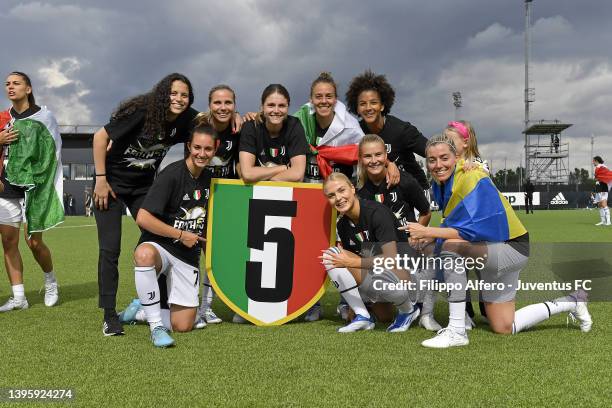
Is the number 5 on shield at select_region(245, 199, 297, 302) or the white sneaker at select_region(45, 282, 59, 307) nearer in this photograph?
the number 5 on shield at select_region(245, 199, 297, 302)

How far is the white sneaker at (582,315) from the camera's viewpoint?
361 cm

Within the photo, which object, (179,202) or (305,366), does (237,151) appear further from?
(305,366)

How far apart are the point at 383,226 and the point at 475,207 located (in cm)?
63

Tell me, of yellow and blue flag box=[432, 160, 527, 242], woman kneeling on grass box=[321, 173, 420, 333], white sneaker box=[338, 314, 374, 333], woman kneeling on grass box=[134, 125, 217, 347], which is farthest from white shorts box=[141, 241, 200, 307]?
yellow and blue flag box=[432, 160, 527, 242]

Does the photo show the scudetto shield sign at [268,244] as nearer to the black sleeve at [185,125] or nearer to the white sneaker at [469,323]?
the black sleeve at [185,125]

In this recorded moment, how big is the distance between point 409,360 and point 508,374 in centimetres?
52

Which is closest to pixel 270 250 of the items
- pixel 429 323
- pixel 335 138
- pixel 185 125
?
pixel 335 138

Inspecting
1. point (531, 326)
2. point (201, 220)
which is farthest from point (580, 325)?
point (201, 220)

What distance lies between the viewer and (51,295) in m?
4.91

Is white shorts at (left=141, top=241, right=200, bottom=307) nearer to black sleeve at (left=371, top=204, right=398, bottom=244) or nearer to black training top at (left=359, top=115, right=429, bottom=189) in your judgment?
black sleeve at (left=371, top=204, right=398, bottom=244)

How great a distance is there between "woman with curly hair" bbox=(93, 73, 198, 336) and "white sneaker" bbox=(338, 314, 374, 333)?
1.56 meters

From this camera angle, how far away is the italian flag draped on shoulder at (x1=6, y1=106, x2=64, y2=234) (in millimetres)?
4715

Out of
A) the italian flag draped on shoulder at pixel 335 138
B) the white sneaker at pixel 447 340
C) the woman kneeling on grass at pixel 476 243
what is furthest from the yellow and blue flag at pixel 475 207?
the italian flag draped on shoulder at pixel 335 138

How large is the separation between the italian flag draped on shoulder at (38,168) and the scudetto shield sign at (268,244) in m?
1.86
